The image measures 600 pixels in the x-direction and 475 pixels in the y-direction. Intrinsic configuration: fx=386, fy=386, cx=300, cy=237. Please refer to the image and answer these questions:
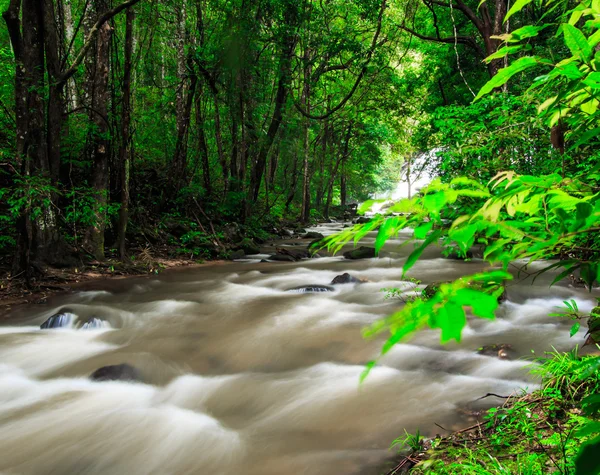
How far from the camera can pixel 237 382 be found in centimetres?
368

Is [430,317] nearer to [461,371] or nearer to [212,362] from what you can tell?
[461,371]

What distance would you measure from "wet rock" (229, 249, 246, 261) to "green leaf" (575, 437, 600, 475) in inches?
363

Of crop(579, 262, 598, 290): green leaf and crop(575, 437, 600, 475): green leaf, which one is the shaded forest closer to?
crop(579, 262, 598, 290): green leaf

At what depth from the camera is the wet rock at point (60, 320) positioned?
4.78 meters

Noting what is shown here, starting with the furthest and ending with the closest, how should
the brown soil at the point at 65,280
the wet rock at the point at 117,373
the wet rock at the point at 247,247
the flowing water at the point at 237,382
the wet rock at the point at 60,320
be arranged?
the wet rock at the point at 247,247
the brown soil at the point at 65,280
the wet rock at the point at 60,320
the wet rock at the point at 117,373
the flowing water at the point at 237,382

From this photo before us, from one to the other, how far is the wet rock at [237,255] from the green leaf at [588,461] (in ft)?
30.2

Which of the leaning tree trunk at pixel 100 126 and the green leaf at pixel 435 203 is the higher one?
the leaning tree trunk at pixel 100 126

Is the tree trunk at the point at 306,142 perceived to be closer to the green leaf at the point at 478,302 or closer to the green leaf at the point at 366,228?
the green leaf at the point at 366,228

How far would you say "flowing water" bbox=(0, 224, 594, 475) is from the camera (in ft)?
8.58

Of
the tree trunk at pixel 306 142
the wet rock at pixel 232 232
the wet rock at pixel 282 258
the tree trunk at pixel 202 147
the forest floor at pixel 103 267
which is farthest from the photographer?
the tree trunk at pixel 306 142

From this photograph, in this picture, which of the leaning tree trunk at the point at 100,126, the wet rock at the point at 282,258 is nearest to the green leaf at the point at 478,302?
the leaning tree trunk at the point at 100,126

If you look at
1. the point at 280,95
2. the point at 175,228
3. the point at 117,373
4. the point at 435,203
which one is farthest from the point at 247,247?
the point at 435,203

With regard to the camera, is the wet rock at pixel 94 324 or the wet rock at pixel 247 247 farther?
the wet rock at pixel 247 247

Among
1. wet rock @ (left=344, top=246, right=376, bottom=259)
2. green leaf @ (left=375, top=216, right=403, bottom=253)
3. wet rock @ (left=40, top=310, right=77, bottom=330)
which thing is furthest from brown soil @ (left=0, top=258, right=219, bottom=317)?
green leaf @ (left=375, top=216, right=403, bottom=253)
